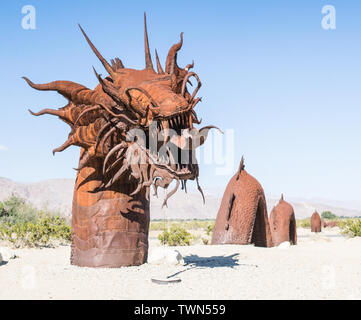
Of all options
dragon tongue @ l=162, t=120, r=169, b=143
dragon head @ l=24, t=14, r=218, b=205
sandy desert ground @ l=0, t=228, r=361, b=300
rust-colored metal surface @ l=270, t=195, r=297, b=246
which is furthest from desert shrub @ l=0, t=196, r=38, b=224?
dragon tongue @ l=162, t=120, r=169, b=143

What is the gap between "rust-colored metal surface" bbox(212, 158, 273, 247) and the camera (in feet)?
35.7

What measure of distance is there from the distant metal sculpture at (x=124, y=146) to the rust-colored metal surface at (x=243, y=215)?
4.36 metres

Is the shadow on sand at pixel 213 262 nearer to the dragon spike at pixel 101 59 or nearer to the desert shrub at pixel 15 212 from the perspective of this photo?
the dragon spike at pixel 101 59

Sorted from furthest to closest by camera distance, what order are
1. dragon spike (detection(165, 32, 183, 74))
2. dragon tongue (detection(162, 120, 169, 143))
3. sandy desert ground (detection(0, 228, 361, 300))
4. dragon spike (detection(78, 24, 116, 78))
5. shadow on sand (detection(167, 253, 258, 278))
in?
1. shadow on sand (detection(167, 253, 258, 278))
2. dragon spike (detection(78, 24, 116, 78))
3. dragon spike (detection(165, 32, 183, 74))
4. dragon tongue (detection(162, 120, 169, 143))
5. sandy desert ground (detection(0, 228, 361, 300))

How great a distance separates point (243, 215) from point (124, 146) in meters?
5.76

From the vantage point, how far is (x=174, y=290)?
516cm

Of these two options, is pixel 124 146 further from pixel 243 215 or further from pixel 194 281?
pixel 243 215

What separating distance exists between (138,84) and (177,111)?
1143 millimetres

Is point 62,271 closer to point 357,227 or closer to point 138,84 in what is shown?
point 138,84

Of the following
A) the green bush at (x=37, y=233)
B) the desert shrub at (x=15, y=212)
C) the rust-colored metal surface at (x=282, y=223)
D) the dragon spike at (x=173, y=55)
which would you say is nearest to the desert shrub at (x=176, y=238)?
the rust-colored metal surface at (x=282, y=223)

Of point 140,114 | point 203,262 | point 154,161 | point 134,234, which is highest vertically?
point 140,114

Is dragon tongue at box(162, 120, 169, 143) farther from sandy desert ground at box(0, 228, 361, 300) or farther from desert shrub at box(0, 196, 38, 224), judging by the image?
desert shrub at box(0, 196, 38, 224)

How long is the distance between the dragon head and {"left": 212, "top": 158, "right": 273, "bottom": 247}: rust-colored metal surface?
16.7ft

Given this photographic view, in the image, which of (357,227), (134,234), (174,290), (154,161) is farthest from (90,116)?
(357,227)
